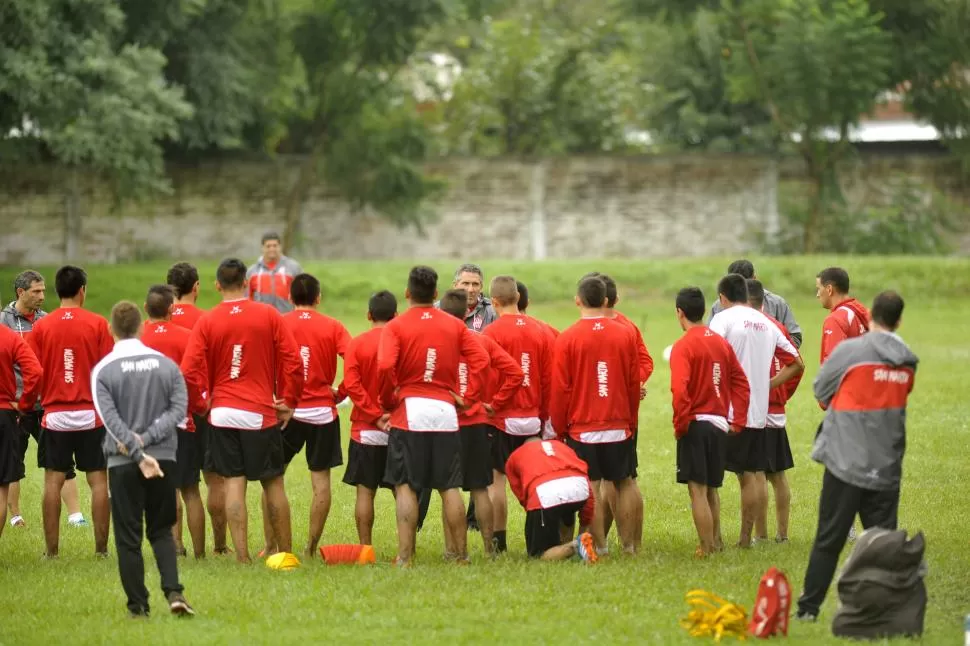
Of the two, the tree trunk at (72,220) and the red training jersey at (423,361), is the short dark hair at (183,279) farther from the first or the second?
the tree trunk at (72,220)

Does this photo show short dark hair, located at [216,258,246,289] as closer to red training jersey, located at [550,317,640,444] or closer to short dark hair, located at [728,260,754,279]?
red training jersey, located at [550,317,640,444]

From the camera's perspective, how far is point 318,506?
12.0 m

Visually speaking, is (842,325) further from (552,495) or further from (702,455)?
(552,495)

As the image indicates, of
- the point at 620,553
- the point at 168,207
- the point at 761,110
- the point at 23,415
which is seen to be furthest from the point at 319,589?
the point at 761,110

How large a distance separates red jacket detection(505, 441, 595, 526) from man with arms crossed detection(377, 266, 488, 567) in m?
0.58

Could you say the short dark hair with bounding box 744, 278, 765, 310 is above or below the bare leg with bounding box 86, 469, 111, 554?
above

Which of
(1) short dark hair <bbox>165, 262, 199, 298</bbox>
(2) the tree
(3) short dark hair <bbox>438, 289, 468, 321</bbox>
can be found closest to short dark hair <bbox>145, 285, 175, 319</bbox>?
(1) short dark hair <bbox>165, 262, 199, 298</bbox>

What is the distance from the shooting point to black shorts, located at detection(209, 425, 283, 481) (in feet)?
37.7

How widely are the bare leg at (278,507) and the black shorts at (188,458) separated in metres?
0.71

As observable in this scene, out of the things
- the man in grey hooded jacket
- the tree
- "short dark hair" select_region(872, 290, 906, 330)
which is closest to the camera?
the man in grey hooded jacket

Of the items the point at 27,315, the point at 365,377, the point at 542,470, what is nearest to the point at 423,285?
the point at 365,377

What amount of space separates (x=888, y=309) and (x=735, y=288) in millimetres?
2647

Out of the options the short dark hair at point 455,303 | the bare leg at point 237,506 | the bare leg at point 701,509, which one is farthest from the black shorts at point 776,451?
the bare leg at point 237,506

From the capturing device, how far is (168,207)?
3553cm
